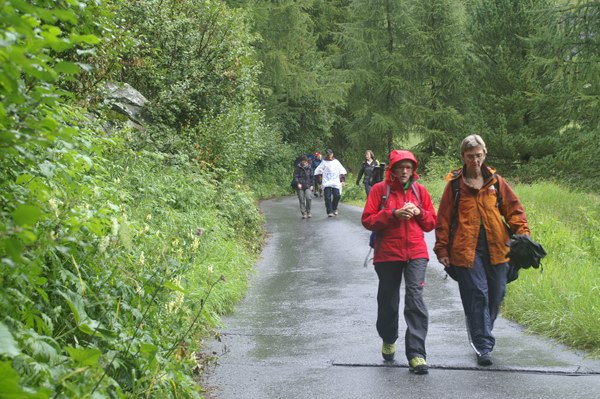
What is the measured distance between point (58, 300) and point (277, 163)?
37.2 m

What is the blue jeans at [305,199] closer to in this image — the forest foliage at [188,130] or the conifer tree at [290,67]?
the forest foliage at [188,130]

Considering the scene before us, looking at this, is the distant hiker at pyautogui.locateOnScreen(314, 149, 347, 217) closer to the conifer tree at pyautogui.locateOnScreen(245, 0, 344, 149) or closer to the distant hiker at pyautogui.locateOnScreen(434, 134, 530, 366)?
the distant hiker at pyautogui.locateOnScreen(434, 134, 530, 366)

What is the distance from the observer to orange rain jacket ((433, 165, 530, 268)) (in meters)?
6.57

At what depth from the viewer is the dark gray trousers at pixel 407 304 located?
6434mm

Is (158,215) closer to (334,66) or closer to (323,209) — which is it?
(323,209)

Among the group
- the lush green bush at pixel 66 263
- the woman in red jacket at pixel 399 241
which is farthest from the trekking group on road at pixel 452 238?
the lush green bush at pixel 66 263

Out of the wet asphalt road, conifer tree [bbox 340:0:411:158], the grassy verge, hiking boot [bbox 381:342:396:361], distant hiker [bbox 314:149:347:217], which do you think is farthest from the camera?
conifer tree [bbox 340:0:411:158]

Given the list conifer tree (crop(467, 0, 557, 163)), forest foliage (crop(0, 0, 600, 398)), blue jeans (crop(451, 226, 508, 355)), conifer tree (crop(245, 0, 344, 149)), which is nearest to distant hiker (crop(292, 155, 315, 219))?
forest foliage (crop(0, 0, 600, 398))

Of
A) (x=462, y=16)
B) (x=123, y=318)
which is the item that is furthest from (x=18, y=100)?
(x=462, y=16)

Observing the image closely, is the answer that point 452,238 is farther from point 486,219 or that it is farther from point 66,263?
point 66,263

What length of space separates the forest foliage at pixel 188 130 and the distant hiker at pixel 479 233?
2.34 m

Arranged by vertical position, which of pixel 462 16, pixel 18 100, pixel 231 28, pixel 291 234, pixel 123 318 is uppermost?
pixel 462 16

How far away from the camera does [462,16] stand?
37.4 metres

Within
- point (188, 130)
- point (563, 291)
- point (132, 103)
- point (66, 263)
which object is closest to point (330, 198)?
point (188, 130)
